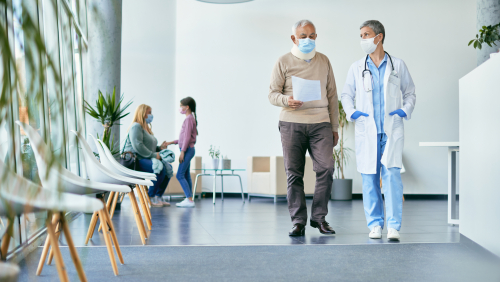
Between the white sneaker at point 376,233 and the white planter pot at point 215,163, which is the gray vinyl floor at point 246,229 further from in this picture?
the white planter pot at point 215,163

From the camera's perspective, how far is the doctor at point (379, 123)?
304cm

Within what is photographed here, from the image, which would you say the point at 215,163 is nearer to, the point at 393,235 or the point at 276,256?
the point at 393,235

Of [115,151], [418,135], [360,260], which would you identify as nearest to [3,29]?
[360,260]

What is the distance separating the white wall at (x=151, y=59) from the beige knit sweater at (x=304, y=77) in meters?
5.36

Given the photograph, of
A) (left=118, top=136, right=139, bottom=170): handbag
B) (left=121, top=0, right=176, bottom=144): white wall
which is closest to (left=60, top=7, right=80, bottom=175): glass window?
(left=118, top=136, right=139, bottom=170): handbag

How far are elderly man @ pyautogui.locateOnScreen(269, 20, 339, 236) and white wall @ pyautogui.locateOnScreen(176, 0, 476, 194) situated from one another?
478cm

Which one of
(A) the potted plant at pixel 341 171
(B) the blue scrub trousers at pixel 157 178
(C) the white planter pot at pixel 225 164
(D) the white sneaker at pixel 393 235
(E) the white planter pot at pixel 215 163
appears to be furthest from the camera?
(A) the potted plant at pixel 341 171

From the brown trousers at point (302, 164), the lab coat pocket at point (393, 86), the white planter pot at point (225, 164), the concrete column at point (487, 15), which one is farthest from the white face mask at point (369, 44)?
the white planter pot at point (225, 164)

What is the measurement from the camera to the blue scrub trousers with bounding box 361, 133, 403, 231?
3.03 m

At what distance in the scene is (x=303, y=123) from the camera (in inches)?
127

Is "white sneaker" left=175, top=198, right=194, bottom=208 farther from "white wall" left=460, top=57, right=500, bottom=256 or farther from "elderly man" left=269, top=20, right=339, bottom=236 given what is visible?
"white wall" left=460, top=57, right=500, bottom=256

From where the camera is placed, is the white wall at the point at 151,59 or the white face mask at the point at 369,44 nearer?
the white face mask at the point at 369,44

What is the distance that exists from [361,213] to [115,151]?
9.26 feet

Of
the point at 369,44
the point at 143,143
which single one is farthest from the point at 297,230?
the point at 143,143
